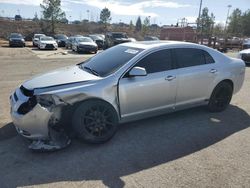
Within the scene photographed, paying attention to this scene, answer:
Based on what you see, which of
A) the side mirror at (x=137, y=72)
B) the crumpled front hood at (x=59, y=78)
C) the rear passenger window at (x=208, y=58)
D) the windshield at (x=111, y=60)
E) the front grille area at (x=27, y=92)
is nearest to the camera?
the front grille area at (x=27, y=92)

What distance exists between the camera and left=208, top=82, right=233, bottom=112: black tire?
5633mm

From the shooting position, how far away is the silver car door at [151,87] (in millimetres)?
4383

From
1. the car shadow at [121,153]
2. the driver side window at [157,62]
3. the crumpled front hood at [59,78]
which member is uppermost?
the driver side window at [157,62]

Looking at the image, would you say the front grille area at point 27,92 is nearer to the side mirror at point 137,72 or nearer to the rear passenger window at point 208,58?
the side mirror at point 137,72

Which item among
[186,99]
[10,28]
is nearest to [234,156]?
[186,99]

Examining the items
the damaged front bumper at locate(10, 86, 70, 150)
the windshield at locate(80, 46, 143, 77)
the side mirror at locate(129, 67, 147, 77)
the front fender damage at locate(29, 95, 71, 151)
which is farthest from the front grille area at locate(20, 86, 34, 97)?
the side mirror at locate(129, 67, 147, 77)

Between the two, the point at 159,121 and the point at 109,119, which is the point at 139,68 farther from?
the point at 159,121

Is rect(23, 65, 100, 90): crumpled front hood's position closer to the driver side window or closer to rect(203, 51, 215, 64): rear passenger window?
the driver side window

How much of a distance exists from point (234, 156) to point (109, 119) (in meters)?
1.97

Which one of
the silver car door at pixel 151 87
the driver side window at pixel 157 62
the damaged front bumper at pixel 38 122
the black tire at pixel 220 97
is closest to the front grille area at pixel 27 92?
the damaged front bumper at pixel 38 122

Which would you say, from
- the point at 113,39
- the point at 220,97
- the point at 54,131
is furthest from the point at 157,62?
the point at 113,39

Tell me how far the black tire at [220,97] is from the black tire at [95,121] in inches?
96.2

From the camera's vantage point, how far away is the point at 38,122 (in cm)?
383

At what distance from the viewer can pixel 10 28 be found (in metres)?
60.3
